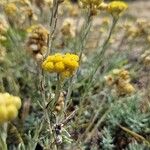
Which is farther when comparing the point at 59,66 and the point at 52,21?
the point at 52,21

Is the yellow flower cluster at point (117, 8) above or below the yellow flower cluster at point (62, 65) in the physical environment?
above

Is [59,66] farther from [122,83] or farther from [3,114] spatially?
[122,83]

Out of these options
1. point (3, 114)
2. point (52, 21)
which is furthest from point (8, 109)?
point (52, 21)

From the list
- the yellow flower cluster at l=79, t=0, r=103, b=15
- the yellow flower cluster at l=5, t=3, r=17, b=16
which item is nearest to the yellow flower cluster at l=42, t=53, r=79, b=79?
the yellow flower cluster at l=79, t=0, r=103, b=15

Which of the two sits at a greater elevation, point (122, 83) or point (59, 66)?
point (59, 66)

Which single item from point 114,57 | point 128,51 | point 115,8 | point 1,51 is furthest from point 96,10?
point 128,51

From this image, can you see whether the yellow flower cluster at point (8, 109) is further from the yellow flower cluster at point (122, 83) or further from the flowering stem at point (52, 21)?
the yellow flower cluster at point (122, 83)

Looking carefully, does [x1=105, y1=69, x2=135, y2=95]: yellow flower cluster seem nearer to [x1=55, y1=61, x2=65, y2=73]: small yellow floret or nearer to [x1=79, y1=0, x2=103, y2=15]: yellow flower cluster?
[x1=79, y1=0, x2=103, y2=15]: yellow flower cluster

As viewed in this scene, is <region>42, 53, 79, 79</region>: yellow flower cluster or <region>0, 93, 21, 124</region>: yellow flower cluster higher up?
<region>42, 53, 79, 79</region>: yellow flower cluster

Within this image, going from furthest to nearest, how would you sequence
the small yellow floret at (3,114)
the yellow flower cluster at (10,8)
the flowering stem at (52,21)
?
the yellow flower cluster at (10,8)
the flowering stem at (52,21)
the small yellow floret at (3,114)

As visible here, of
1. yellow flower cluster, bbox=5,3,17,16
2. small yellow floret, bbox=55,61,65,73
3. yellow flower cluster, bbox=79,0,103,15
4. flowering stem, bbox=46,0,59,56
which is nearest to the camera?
small yellow floret, bbox=55,61,65,73

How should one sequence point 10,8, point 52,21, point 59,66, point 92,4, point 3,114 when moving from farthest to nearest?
point 10,8 → point 92,4 → point 52,21 → point 59,66 → point 3,114

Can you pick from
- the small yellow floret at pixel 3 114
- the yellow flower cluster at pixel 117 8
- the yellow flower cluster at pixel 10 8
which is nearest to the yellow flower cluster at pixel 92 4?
the yellow flower cluster at pixel 117 8
